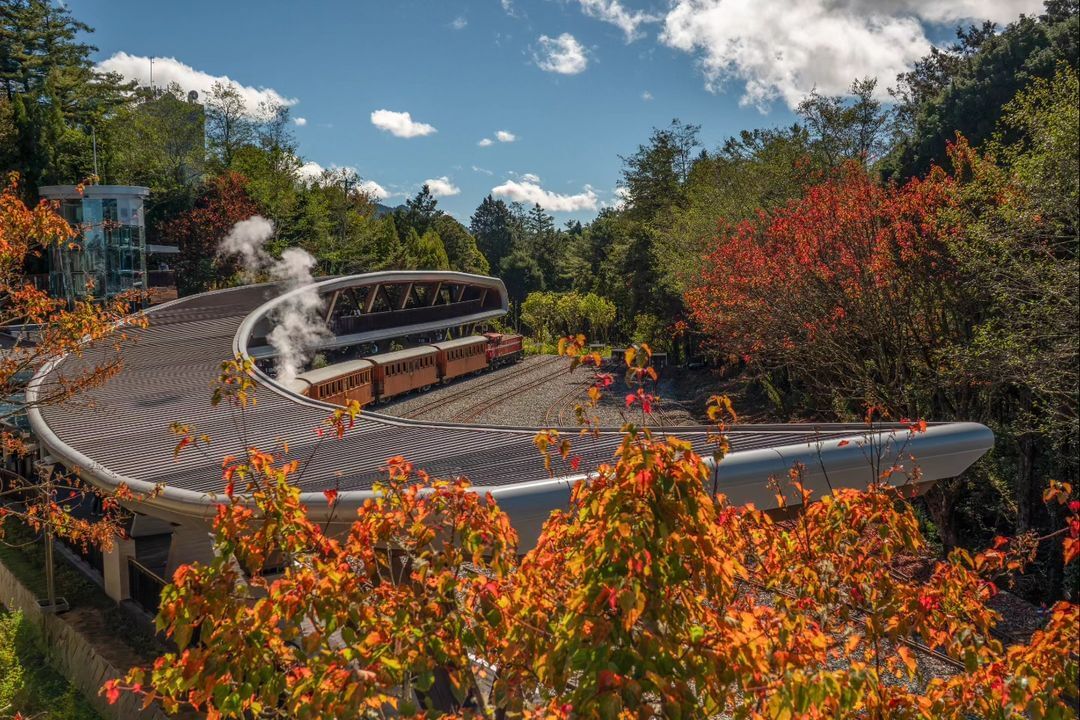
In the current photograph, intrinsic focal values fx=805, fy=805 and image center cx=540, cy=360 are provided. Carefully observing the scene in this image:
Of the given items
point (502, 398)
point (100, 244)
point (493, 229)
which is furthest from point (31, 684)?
point (493, 229)

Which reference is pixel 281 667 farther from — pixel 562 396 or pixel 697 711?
pixel 562 396

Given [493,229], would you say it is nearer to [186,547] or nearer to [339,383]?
[339,383]

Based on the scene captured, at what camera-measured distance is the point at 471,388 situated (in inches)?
1296

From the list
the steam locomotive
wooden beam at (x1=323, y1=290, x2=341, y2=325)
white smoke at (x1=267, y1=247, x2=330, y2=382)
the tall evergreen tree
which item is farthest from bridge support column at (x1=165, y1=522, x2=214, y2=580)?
the tall evergreen tree

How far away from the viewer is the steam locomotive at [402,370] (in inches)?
947

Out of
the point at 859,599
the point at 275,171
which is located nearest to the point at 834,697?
the point at 859,599

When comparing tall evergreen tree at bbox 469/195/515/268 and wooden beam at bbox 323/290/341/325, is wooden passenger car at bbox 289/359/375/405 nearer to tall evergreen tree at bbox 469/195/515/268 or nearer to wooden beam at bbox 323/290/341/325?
wooden beam at bbox 323/290/341/325

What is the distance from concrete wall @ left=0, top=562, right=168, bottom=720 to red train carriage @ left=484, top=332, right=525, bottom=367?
2646 cm

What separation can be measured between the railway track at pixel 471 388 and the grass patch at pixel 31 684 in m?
14.4

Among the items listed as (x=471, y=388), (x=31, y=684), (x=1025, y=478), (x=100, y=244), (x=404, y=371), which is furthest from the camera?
(x=471, y=388)

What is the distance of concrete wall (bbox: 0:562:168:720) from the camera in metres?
9.83

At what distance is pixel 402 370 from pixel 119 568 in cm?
1755

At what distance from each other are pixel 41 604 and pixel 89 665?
2153mm

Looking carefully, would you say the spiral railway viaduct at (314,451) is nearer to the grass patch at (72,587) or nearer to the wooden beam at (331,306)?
the grass patch at (72,587)
